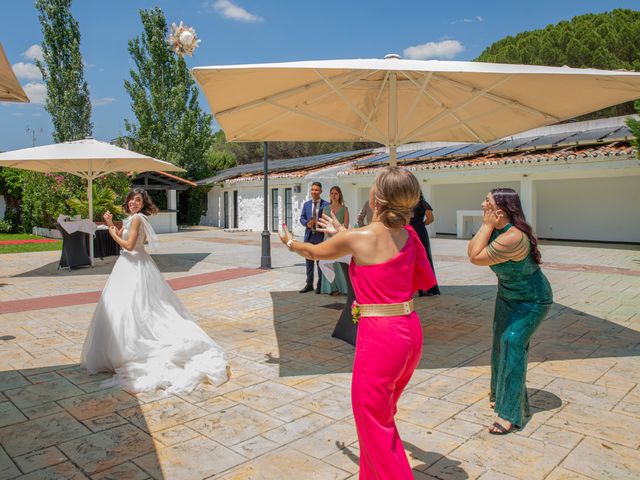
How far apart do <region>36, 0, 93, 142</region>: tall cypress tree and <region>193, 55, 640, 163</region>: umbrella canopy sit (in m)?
28.1

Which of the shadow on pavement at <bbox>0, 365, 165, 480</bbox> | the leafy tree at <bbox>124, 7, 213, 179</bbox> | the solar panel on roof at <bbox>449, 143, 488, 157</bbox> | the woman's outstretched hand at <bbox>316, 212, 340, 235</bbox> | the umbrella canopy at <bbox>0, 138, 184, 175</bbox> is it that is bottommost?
the shadow on pavement at <bbox>0, 365, 165, 480</bbox>

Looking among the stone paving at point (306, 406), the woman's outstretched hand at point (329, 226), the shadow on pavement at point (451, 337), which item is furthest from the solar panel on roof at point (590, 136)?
the woman's outstretched hand at point (329, 226)

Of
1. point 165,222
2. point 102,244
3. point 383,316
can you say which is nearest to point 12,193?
point 165,222

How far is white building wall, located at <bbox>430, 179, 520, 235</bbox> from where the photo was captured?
20797 millimetres

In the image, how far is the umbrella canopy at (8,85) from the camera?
3.43 meters

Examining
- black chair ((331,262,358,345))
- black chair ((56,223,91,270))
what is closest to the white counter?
black chair ((56,223,91,270))

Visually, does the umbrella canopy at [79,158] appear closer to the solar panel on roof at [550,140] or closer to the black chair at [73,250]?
the black chair at [73,250]

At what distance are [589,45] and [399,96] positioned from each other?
21.8 metres

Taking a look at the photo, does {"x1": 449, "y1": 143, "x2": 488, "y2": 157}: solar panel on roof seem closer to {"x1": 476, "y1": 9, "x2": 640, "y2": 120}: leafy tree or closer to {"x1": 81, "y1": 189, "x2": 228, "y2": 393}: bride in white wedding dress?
{"x1": 476, "y1": 9, "x2": 640, "y2": 120}: leafy tree

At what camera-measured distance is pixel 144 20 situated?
105 ft

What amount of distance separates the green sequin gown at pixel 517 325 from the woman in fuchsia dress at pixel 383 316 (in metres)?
1.21

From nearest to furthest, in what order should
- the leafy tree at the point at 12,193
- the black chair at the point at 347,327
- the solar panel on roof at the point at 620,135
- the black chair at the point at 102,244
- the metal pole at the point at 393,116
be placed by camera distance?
the black chair at the point at 347,327
the metal pole at the point at 393,116
the black chair at the point at 102,244
the solar panel on roof at the point at 620,135
the leafy tree at the point at 12,193

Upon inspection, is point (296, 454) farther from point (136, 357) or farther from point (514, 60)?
point (514, 60)

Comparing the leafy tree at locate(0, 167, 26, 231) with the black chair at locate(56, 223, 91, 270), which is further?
the leafy tree at locate(0, 167, 26, 231)
